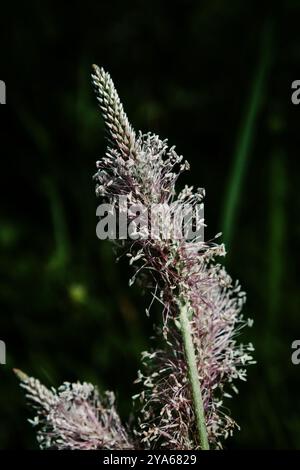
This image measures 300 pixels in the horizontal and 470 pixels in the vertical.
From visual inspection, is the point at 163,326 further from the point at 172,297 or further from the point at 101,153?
the point at 101,153

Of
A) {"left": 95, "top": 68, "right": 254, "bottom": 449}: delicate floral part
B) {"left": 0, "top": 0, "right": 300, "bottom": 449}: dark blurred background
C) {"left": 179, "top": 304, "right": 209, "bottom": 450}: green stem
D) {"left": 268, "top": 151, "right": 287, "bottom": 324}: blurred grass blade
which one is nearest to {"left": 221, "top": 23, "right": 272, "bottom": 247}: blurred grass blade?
{"left": 0, "top": 0, "right": 300, "bottom": 449}: dark blurred background

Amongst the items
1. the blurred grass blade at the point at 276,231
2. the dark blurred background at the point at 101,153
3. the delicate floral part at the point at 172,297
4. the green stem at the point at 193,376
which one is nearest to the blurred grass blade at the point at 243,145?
the dark blurred background at the point at 101,153

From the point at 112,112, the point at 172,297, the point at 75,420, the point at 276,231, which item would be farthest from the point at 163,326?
the point at 276,231

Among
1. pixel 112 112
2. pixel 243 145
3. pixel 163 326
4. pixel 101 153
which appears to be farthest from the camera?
pixel 101 153

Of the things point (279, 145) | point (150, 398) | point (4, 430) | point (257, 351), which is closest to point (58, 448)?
point (150, 398)
